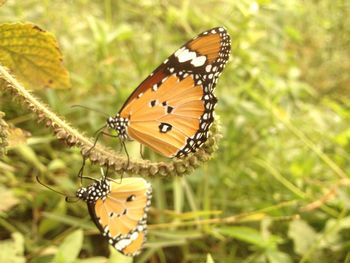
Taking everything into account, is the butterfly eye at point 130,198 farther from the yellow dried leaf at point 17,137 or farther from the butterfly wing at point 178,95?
the yellow dried leaf at point 17,137

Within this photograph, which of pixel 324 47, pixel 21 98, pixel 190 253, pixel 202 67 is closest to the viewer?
pixel 21 98

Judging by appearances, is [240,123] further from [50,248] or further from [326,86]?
[326,86]

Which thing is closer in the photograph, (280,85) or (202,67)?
(202,67)

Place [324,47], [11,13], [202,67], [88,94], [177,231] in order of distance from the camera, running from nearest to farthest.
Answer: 1. [202,67]
2. [177,231]
3. [11,13]
4. [88,94]
5. [324,47]

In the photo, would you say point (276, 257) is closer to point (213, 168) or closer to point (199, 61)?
point (213, 168)

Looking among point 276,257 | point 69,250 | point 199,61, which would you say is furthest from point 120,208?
point 276,257

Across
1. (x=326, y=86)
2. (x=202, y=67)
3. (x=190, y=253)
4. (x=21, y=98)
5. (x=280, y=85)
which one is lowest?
(x=190, y=253)

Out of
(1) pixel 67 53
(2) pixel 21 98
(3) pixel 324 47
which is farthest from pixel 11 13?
(3) pixel 324 47

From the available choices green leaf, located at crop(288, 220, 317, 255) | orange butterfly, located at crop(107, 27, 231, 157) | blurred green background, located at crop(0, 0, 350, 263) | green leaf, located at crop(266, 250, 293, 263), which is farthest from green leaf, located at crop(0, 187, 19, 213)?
green leaf, located at crop(288, 220, 317, 255)
